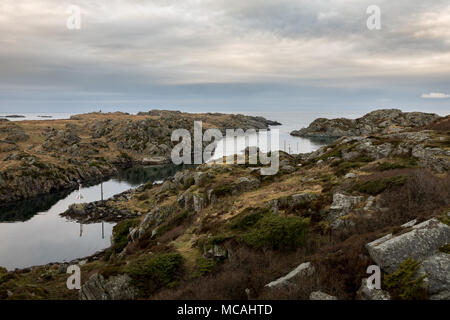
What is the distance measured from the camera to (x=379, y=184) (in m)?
25.0

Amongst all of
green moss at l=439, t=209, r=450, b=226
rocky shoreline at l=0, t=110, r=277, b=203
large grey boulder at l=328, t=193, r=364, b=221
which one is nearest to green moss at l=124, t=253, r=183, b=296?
large grey boulder at l=328, t=193, r=364, b=221

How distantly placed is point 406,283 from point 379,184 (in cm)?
1539

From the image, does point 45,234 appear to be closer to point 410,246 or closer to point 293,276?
point 293,276

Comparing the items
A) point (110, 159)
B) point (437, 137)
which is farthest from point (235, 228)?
point (110, 159)

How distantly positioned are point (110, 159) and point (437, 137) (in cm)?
15634

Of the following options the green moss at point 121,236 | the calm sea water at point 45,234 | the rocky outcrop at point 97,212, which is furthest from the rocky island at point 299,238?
the rocky outcrop at point 97,212

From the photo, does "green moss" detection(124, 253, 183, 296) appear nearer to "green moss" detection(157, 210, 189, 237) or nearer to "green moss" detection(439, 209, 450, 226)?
"green moss" detection(157, 210, 189, 237)

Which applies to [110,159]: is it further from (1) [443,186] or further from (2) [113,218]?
(1) [443,186]

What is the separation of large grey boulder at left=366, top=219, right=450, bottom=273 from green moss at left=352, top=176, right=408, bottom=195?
10.8m

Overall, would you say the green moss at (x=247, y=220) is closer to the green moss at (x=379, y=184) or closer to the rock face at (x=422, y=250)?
the green moss at (x=379, y=184)

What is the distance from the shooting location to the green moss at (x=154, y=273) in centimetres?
1956

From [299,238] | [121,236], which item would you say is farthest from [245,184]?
[121,236]

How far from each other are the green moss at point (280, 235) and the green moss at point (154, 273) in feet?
18.8

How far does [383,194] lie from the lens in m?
23.2
